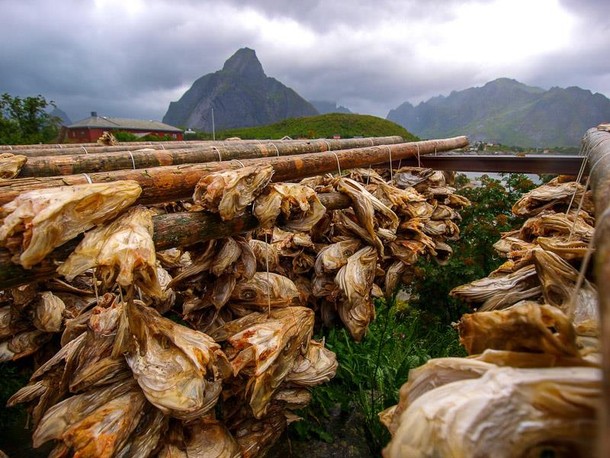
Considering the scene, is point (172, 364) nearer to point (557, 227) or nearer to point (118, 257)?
point (118, 257)

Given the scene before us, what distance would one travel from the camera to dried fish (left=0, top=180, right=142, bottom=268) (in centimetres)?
147

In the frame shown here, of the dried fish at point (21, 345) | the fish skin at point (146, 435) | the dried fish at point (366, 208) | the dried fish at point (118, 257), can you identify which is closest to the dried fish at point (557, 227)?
the dried fish at point (366, 208)

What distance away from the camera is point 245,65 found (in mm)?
170750

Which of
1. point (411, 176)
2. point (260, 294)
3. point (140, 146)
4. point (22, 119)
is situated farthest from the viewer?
point (22, 119)

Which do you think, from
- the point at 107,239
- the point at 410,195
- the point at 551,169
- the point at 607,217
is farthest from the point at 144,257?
the point at 551,169

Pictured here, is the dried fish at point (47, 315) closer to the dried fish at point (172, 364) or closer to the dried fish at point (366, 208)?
the dried fish at point (172, 364)

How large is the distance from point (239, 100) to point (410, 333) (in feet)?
541

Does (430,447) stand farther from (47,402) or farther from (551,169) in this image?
(551,169)

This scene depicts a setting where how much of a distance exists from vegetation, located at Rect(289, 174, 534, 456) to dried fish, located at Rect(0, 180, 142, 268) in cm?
254

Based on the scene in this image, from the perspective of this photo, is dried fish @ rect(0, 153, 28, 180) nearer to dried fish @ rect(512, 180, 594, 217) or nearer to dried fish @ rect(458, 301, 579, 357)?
dried fish @ rect(458, 301, 579, 357)

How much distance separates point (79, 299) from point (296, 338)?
2.95 meters

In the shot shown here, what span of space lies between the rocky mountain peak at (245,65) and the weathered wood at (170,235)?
598 feet

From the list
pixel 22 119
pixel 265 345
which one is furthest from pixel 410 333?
pixel 22 119

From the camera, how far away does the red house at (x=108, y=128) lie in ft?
184
